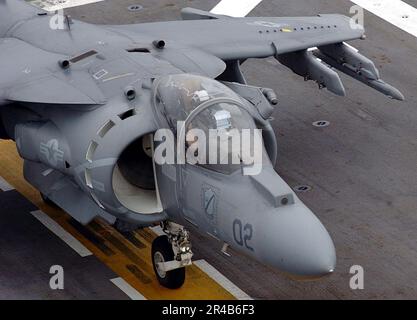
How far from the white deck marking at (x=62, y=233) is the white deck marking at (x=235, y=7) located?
10.8m

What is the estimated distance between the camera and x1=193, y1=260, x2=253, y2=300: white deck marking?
22281mm

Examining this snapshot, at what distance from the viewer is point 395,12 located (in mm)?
34562

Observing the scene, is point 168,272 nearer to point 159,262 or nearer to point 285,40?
point 159,262

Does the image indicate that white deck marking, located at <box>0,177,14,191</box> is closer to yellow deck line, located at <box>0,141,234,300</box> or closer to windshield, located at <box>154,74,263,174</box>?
yellow deck line, located at <box>0,141,234,300</box>

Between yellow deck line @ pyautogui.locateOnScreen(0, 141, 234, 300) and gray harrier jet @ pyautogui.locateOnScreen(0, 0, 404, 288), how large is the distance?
14.1 inches

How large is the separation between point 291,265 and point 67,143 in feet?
17.5

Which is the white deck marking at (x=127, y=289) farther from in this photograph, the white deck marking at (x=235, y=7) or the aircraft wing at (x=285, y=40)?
the white deck marking at (x=235, y=7)

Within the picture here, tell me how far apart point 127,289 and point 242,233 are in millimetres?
4136

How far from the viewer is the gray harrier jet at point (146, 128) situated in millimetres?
18891

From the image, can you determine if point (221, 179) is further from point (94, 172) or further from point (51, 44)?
point (51, 44)

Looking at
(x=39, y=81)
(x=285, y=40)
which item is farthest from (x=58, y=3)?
(x=39, y=81)

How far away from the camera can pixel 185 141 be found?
2002 centimetres

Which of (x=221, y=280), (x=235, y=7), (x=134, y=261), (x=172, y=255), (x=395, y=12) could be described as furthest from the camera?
(x=395, y=12)
